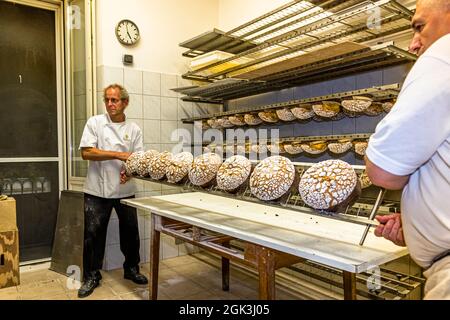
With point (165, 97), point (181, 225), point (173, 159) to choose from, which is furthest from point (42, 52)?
point (181, 225)

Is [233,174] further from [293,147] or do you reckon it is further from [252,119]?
[252,119]

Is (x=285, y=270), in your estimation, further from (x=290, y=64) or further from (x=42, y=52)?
(x=42, y=52)

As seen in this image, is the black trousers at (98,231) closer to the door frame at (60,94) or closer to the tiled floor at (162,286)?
the tiled floor at (162,286)

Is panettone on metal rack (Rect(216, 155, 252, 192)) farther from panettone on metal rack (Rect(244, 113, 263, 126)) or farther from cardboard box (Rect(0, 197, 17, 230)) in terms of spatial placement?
cardboard box (Rect(0, 197, 17, 230))

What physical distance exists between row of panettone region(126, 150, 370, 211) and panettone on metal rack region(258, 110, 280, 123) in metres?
0.81

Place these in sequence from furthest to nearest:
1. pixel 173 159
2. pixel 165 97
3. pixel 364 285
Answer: pixel 165 97 < pixel 364 285 < pixel 173 159

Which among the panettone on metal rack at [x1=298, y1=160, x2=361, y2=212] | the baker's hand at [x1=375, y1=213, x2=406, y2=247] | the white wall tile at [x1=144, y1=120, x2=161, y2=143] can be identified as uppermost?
the white wall tile at [x1=144, y1=120, x2=161, y2=143]

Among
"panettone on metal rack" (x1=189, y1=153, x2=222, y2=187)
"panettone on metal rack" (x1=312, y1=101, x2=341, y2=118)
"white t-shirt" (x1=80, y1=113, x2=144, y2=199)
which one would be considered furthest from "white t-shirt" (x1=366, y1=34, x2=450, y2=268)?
"white t-shirt" (x1=80, y1=113, x2=144, y2=199)

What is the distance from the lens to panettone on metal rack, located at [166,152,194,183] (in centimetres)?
181

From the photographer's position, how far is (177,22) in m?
3.26

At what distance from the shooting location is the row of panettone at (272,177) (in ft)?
3.73

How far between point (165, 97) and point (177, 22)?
76 cm

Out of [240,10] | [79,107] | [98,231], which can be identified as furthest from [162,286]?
[240,10]

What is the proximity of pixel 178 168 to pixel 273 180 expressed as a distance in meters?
0.69
